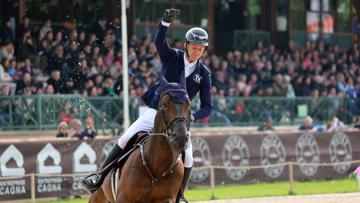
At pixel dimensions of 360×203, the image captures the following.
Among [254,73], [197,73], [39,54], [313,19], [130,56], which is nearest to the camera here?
[197,73]

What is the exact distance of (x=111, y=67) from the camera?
24.6 meters

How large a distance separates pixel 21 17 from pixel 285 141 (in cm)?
785

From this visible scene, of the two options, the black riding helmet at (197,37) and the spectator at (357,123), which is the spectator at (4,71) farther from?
the black riding helmet at (197,37)

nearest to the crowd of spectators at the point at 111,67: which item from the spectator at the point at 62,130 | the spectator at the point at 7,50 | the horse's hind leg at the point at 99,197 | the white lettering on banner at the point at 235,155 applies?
the spectator at the point at 7,50

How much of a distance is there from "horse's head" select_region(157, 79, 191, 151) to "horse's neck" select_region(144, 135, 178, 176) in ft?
0.67

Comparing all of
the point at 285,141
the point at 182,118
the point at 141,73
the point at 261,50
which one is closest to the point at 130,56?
the point at 141,73

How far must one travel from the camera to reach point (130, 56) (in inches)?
1003

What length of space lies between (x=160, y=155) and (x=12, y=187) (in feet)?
29.2

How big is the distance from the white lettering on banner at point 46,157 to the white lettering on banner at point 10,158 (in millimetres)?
405

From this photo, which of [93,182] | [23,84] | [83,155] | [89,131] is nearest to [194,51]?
[93,182]

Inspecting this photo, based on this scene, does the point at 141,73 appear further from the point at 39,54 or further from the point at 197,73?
the point at 197,73

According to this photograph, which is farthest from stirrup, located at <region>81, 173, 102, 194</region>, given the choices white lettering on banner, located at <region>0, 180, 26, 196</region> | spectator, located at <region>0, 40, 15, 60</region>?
spectator, located at <region>0, 40, 15, 60</region>

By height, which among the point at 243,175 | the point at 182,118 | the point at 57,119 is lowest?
the point at 243,175

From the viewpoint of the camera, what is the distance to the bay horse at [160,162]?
965 centimetres
